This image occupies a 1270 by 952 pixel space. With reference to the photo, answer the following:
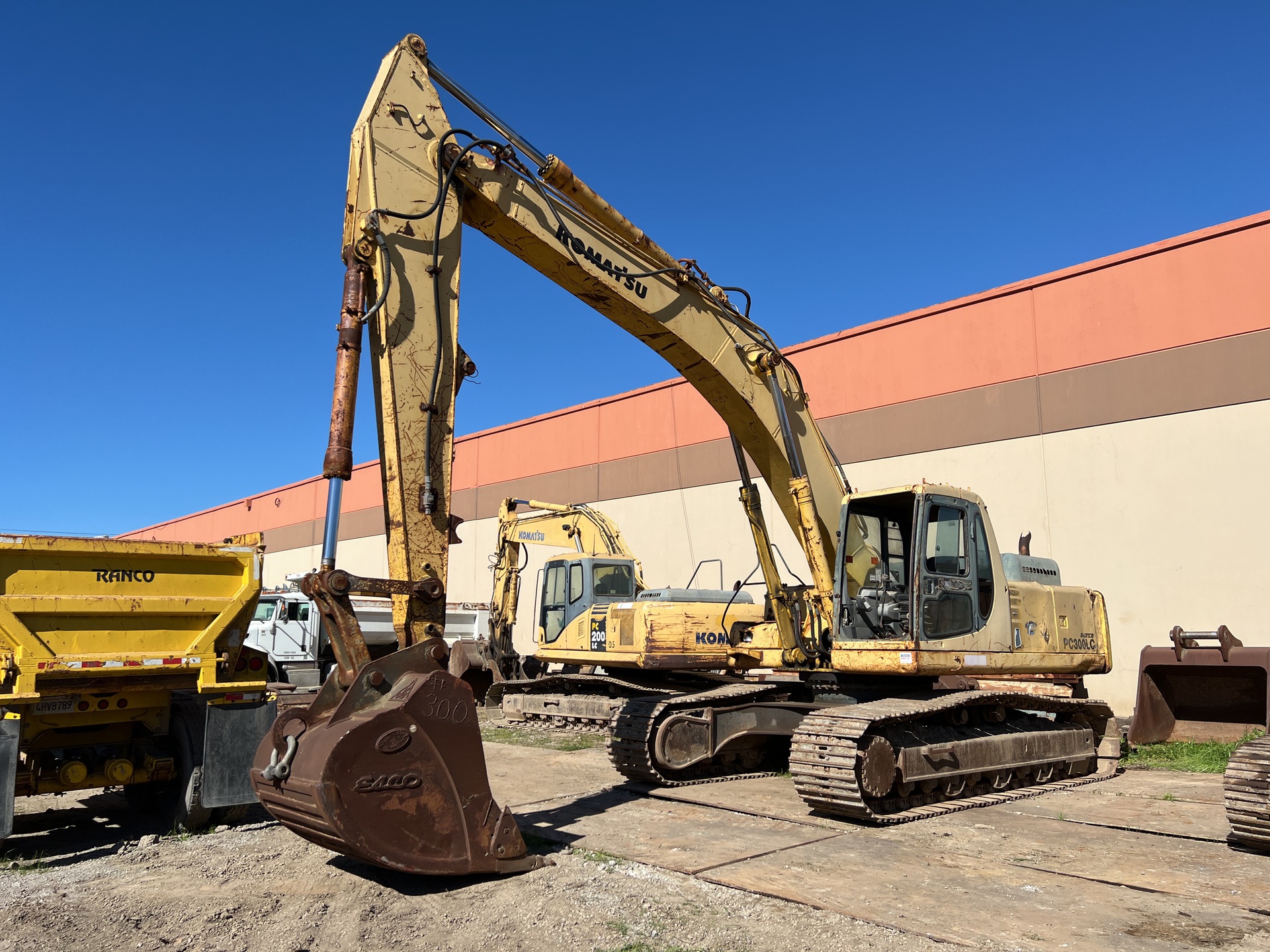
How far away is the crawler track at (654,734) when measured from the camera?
8.77 metres

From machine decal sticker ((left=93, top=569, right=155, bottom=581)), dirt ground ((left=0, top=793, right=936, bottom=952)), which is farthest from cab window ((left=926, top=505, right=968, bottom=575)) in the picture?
machine decal sticker ((left=93, top=569, right=155, bottom=581))

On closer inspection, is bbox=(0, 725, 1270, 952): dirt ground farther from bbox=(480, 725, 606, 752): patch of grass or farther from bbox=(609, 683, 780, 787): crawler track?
bbox=(480, 725, 606, 752): patch of grass

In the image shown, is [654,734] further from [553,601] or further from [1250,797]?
[553,601]

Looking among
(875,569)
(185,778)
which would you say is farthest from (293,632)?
(875,569)

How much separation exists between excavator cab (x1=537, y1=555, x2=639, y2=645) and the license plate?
8926 millimetres

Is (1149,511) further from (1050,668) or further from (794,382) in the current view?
(794,382)

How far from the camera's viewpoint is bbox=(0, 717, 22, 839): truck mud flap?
5926mm

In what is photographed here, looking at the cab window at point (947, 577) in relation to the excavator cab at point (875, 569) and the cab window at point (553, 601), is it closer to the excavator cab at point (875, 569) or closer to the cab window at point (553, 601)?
the excavator cab at point (875, 569)

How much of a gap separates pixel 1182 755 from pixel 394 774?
30.6ft

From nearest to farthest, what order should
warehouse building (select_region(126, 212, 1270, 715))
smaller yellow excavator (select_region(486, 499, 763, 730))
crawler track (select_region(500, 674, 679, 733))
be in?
1. smaller yellow excavator (select_region(486, 499, 763, 730))
2. warehouse building (select_region(126, 212, 1270, 715))
3. crawler track (select_region(500, 674, 679, 733))

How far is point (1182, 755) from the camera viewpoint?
412 inches

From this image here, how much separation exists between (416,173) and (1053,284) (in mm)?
11779

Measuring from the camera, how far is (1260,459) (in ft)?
41.8

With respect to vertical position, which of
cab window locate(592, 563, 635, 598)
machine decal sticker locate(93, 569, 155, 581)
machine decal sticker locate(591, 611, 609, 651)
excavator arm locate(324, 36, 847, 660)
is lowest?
machine decal sticker locate(591, 611, 609, 651)
